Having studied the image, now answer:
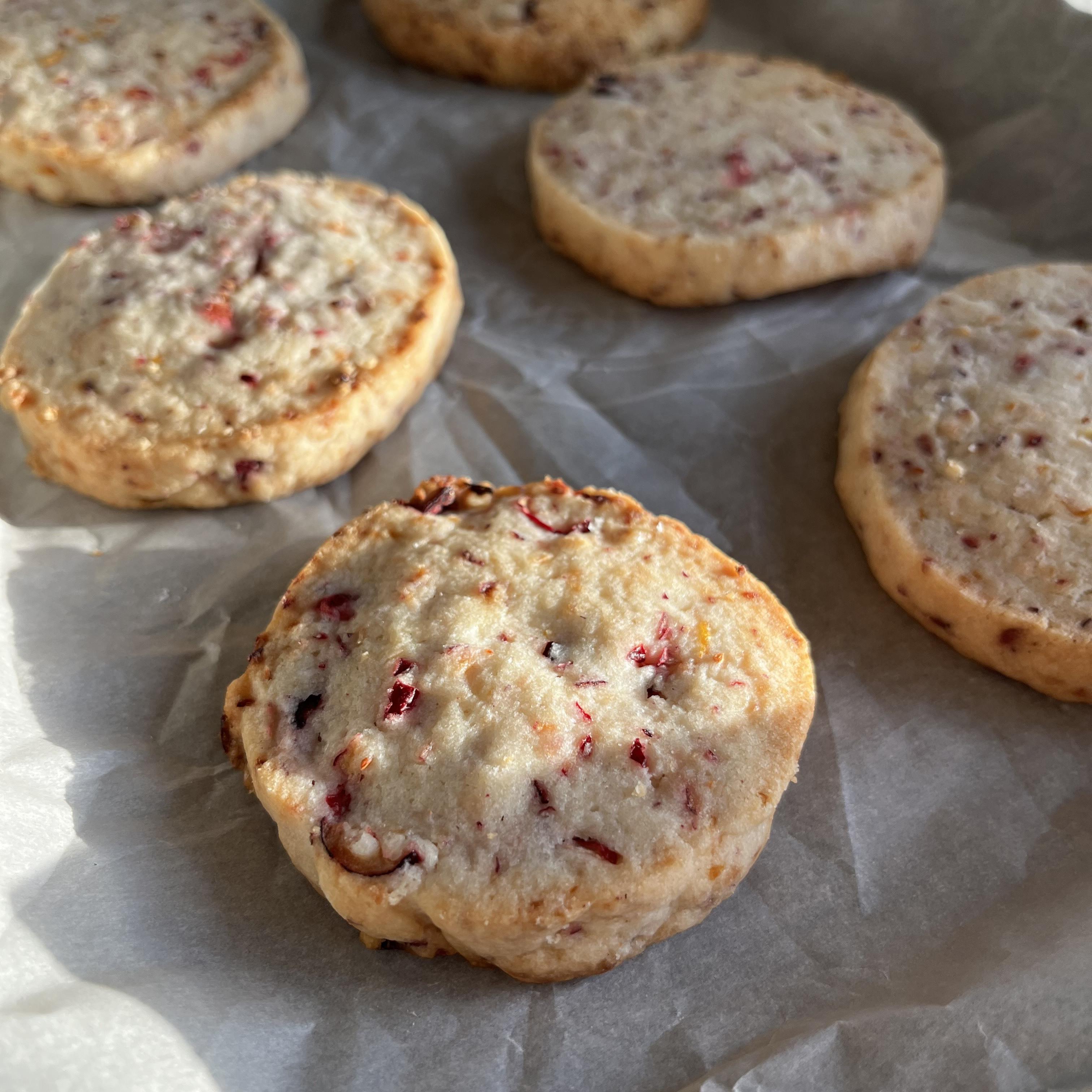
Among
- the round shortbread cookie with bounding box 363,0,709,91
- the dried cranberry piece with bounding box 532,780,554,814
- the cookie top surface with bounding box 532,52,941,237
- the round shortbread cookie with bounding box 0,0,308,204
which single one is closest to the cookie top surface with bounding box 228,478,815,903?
the dried cranberry piece with bounding box 532,780,554,814

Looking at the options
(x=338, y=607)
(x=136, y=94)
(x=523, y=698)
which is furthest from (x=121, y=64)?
(x=523, y=698)

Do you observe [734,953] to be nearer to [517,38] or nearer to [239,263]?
[239,263]

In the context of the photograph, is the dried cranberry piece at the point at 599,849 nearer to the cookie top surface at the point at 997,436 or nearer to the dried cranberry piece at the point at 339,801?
the dried cranberry piece at the point at 339,801

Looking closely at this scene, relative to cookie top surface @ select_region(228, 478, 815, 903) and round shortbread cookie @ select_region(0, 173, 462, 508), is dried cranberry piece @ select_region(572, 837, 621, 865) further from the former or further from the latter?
round shortbread cookie @ select_region(0, 173, 462, 508)

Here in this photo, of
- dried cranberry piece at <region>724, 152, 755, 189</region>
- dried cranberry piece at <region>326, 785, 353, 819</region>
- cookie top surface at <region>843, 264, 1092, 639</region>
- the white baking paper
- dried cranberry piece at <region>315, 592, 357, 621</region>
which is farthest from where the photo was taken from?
dried cranberry piece at <region>724, 152, 755, 189</region>

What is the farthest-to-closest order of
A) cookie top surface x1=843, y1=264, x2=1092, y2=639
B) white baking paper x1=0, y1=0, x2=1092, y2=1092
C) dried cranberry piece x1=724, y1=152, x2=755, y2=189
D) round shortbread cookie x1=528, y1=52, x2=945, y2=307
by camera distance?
dried cranberry piece x1=724, y1=152, x2=755, y2=189
round shortbread cookie x1=528, y1=52, x2=945, y2=307
cookie top surface x1=843, y1=264, x2=1092, y2=639
white baking paper x1=0, y1=0, x2=1092, y2=1092

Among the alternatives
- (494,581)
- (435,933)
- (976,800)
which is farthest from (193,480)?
(976,800)
